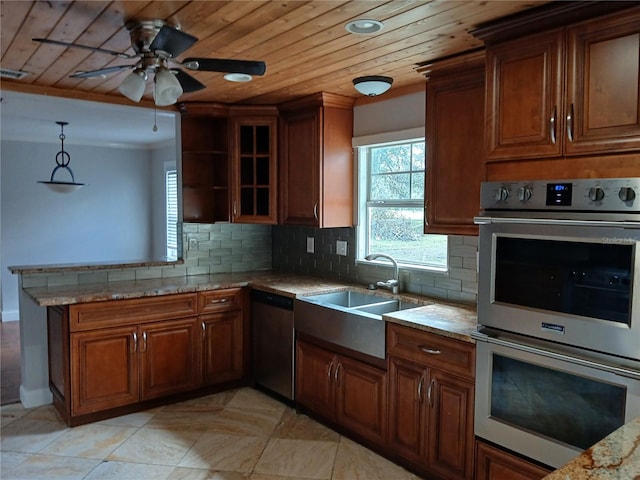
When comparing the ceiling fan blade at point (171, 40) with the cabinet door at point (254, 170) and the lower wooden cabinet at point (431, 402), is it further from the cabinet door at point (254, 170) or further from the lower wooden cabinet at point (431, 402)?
the cabinet door at point (254, 170)

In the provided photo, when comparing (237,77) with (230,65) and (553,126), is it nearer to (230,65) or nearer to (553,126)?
(230,65)

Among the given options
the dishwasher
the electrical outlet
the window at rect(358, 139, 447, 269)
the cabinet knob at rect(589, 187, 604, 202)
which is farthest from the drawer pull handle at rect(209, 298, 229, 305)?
the cabinet knob at rect(589, 187, 604, 202)

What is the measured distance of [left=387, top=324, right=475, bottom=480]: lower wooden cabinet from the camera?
2.43 meters

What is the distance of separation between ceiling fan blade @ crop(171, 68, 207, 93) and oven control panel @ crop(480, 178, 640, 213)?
144cm

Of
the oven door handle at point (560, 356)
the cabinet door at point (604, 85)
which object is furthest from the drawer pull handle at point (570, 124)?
the oven door handle at point (560, 356)

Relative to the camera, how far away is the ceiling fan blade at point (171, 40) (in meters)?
1.95

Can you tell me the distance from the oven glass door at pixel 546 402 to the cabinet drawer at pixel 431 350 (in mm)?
87

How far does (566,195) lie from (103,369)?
9.67 ft

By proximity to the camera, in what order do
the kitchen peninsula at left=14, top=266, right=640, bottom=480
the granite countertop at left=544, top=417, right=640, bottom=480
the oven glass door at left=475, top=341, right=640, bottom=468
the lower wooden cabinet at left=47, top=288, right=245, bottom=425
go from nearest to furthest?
the granite countertop at left=544, top=417, right=640, bottom=480
the kitchen peninsula at left=14, top=266, right=640, bottom=480
the oven glass door at left=475, top=341, right=640, bottom=468
the lower wooden cabinet at left=47, top=288, right=245, bottom=425

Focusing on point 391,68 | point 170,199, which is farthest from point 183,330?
point 170,199

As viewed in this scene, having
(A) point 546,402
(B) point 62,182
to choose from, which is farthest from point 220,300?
(B) point 62,182

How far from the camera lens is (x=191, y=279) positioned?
4062 mm

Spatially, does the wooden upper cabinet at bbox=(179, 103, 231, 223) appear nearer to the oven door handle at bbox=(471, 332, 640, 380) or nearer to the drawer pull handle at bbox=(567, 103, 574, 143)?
the oven door handle at bbox=(471, 332, 640, 380)

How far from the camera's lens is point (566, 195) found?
1954mm
